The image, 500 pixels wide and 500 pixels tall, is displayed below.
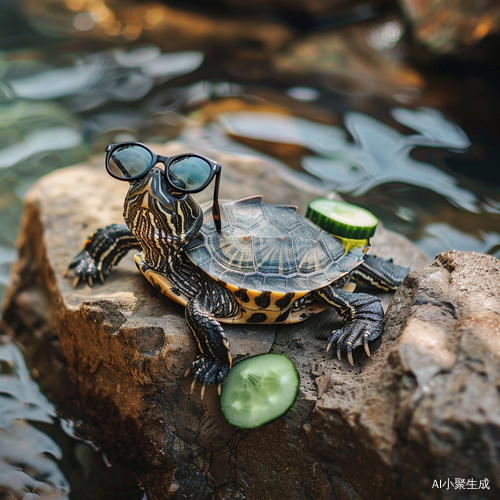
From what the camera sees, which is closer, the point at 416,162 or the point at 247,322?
the point at 247,322

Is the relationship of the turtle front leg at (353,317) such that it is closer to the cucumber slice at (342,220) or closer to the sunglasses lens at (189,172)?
the cucumber slice at (342,220)

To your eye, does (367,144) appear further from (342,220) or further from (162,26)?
(162,26)

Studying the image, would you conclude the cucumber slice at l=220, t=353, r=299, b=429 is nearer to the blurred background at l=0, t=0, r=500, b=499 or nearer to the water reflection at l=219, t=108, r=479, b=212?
the blurred background at l=0, t=0, r=500, b=499

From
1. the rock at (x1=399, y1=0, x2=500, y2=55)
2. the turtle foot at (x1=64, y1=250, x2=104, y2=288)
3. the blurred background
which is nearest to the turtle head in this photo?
the turtle foot at (x1=64, y1=250, x2=104, y2=288)

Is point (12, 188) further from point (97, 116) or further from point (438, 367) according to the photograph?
point (438, 367)

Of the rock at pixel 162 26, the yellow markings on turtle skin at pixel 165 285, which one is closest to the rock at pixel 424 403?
the yellow markings on turtle skin at pixel 165 285

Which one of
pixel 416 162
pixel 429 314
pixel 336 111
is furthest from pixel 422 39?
pixel 429 314

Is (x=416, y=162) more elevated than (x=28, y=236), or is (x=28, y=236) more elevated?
(x=28, y=236)
